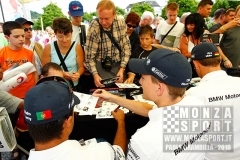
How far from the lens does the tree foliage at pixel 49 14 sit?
949cm

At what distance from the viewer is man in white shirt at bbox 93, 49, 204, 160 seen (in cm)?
93

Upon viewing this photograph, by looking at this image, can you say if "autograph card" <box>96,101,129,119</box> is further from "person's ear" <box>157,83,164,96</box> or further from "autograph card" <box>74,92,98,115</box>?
"person's ear" <box>157,83,164,96</box>

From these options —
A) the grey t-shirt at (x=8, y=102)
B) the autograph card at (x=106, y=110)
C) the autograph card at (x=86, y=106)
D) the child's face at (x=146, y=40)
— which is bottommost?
the autograph card at (x=106, y=110)

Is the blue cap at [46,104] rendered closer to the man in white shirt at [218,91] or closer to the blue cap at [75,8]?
the man in white shirt at [218,91]

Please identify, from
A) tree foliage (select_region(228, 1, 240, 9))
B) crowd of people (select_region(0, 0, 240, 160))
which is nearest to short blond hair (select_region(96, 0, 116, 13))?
crowd of people (select_region(0, 0, 240, 160))

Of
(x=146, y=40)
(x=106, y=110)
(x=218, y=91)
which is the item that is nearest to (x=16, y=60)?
(x=106, y=110)

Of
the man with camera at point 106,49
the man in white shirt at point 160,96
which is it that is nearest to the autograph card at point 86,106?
the man with camera at point 106,49

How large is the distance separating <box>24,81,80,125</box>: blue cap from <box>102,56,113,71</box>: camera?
1.65 meters

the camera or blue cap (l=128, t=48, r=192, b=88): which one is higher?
blue cap (l=128, t=48, r=192, b=88)

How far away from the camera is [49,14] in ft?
32.8

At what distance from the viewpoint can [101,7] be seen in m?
2.31

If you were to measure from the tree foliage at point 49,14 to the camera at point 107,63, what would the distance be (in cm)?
776

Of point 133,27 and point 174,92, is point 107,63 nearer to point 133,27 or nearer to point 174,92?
point 133,27

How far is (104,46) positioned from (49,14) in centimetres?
862
